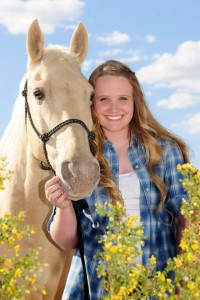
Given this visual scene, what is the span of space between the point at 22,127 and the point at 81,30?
1.14 metres

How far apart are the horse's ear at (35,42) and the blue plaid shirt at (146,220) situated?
1.17m

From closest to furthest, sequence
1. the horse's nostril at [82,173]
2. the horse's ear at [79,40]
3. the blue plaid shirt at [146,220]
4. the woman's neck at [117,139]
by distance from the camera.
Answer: the horse's nostril at [82,173] → the blue plaid shirt at [146,220] → the woman's neck at [117,139] → the horse's ear at [79,40]

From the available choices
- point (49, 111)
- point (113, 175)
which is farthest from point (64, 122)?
point (113, 175)

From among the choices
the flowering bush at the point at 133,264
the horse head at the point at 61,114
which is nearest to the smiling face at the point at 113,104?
the horse head at the point at 61,114

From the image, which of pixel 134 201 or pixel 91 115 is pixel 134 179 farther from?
pixel 91 115

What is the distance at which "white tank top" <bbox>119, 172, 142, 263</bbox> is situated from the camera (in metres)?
4.34

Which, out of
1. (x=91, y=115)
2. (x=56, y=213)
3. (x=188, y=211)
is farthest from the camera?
(x=91, y=115)

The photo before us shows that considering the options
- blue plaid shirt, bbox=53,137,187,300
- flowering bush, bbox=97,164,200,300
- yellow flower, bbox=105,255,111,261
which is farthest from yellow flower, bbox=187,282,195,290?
blue plaid shirt, bbox=53,137,187,300

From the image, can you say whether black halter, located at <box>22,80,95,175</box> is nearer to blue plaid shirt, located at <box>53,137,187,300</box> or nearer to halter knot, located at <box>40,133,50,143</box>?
halter knot, located at <box>40,133,50,143</box>

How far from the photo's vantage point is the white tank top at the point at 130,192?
434 centimetres

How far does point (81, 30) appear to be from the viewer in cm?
530

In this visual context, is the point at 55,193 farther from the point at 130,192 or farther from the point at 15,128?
the point at 15,128

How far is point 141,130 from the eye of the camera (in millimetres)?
4734

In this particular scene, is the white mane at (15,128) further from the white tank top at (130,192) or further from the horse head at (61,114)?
the white tank top at (130,192)
